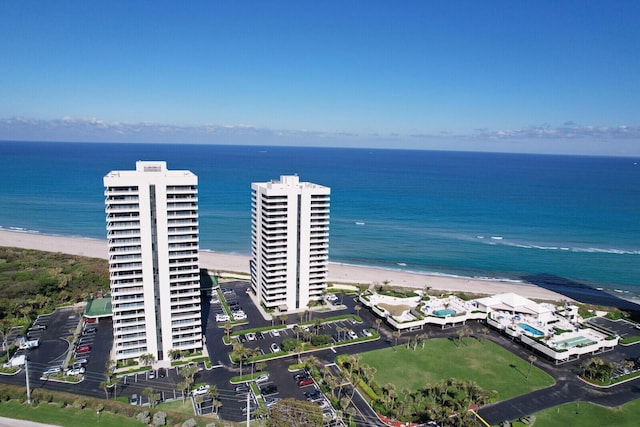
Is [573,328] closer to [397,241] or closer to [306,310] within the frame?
[306,310]

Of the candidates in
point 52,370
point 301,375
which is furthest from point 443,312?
point 52,370

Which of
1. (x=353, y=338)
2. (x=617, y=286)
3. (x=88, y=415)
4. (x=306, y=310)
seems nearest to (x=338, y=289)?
(x=306, y=310)

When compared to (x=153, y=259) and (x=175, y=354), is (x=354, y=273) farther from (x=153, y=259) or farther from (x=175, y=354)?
(x=153, y=259)

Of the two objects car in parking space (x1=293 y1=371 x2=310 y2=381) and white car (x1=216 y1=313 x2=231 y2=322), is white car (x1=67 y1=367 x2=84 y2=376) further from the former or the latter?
car in parking space (x1=293 y1=371 x2=310 y2=381)

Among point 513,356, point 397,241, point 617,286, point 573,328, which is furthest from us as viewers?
point 397,241

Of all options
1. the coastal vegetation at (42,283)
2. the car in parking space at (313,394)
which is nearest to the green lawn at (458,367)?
the car in parking space at (313,394)

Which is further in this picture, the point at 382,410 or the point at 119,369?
the point at 119,369

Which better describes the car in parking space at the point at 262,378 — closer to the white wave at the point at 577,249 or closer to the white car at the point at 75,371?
the white car at the point at 75,371
